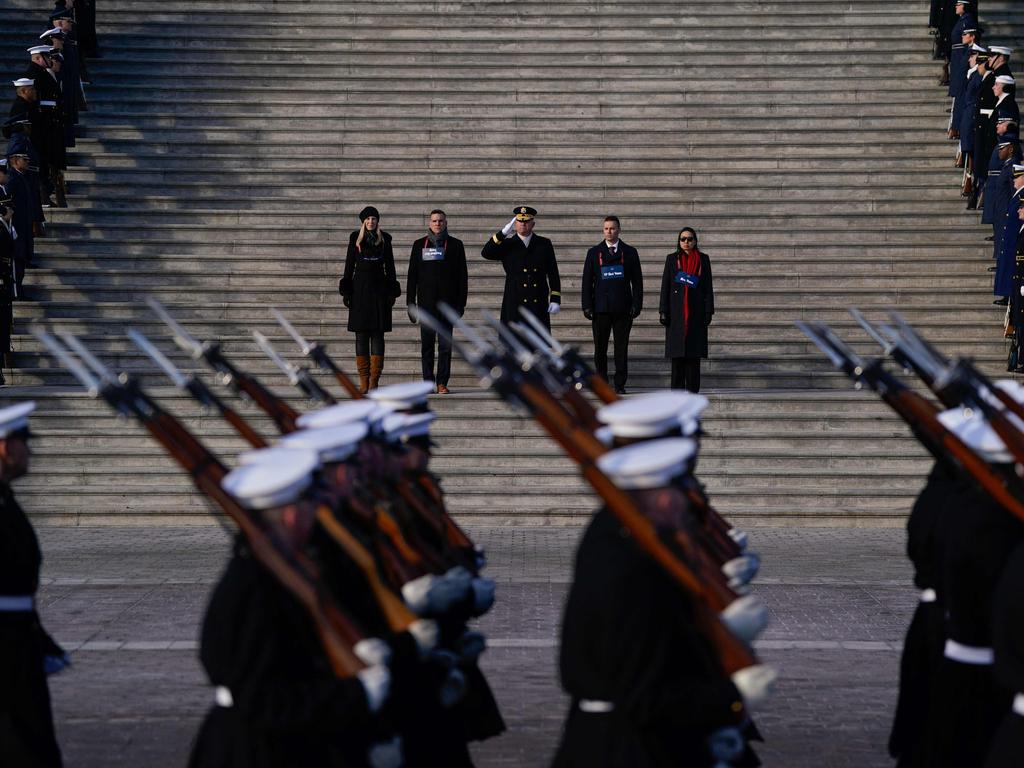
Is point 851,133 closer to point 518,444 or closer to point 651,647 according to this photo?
point 518,444

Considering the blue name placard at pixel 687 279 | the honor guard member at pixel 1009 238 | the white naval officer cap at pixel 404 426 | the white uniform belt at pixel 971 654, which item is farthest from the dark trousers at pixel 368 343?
the white uniform belt at pixel 971 654

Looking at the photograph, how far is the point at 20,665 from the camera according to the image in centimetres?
616

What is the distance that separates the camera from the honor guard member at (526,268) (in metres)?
16.7

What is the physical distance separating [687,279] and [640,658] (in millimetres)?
12337

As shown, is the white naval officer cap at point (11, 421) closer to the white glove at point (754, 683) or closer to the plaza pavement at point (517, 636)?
the plaza pavement at point (517, 636)

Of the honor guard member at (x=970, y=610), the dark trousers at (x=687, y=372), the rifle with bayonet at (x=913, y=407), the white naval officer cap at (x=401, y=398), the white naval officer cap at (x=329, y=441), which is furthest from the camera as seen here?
the dark trousers at (x=687, y=372)

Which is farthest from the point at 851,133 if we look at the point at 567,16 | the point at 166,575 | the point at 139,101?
the point at 166,575

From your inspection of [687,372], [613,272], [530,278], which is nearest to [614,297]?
[613,272]

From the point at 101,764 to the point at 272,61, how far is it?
54.0 feet

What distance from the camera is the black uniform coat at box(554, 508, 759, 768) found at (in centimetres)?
460

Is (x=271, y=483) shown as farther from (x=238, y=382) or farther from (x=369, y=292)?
(x=369, y=292)

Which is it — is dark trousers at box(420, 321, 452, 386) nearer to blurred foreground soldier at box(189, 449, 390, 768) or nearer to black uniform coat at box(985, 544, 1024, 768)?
blurred foreground soldier at box(189, 449, 390, 768)

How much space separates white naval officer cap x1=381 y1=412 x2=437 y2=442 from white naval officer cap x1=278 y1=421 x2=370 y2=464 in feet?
2.76

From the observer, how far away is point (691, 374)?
16.6 metres
